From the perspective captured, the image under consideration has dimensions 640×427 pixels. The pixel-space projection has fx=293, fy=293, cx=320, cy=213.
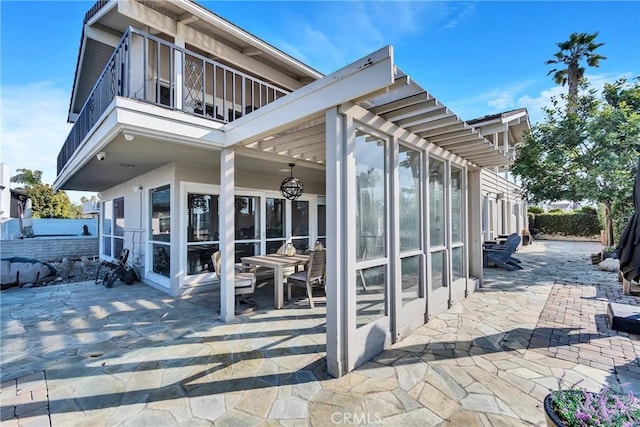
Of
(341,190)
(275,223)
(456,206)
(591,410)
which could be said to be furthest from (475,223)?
(591,410)

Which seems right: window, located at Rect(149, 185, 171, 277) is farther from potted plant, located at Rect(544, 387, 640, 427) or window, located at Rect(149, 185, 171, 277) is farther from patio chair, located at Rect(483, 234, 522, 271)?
patio chair, located at Rect(483, 234, 522, 271)

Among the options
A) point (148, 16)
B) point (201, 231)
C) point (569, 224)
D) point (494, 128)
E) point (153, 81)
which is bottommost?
point (569, 224)

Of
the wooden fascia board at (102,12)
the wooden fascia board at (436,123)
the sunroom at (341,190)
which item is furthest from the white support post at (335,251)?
the wooden fascia board at (102,12)

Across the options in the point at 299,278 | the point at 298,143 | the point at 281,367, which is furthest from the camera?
the point at 299,278

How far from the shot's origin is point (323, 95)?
3010 mm

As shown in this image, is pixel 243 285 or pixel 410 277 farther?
pixel 243 285

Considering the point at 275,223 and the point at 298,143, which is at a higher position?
the point at 298,143

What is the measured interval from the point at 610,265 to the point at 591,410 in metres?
9.84

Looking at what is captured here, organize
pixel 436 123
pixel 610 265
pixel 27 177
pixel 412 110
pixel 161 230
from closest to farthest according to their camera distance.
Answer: pixel 412 110 → pixel 436 123 → pixel 161 230 → pixel 610 265 → pixel 27 177

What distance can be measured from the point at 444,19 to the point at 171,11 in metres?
5.91

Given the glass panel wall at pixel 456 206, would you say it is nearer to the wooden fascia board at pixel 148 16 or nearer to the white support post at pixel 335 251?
the white support post at pixel 335 251

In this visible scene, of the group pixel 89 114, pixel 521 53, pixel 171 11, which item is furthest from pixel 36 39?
pixel 521 53

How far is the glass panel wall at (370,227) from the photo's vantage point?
3.35 meters

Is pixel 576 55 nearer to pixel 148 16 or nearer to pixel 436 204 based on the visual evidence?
pixel 436 204
